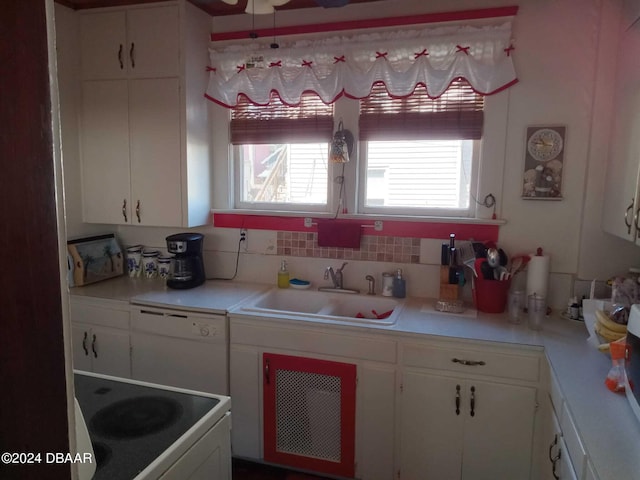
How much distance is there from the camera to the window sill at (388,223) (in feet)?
7.98

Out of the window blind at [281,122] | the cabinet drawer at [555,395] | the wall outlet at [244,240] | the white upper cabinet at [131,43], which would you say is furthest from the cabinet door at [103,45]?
the cabinet drawer at [555,395]

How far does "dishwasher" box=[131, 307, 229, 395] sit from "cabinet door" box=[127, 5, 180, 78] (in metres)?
1.39

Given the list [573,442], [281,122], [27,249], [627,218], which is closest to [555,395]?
[573,442]

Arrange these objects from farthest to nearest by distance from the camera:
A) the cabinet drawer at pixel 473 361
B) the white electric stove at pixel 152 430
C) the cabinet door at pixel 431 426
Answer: the cabinet door at pixel 431 426 → the cabinet drawer at pixel 473 361 → the white electric stove at pixel 152 430

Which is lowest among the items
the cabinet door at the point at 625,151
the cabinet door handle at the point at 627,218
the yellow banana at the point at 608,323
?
the yellow banana at the point at 608,323

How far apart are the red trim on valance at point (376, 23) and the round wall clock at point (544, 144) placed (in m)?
0.62

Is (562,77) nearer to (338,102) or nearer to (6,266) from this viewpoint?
(338,102)

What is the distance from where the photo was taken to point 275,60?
2654 millimetres

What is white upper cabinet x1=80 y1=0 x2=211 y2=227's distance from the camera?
2.60 metres

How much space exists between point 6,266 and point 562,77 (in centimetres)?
249

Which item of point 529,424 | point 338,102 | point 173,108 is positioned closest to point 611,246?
point 529,424

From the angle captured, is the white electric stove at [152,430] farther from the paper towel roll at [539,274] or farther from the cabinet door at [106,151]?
the paper towel roll at [539,274]

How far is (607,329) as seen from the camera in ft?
5.81

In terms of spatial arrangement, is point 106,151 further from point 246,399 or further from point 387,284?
point 387,284
